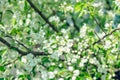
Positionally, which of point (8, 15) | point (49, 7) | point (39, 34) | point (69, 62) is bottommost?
point (69, 62)

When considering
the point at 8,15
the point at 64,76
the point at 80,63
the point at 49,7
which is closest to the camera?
the point at 64,76

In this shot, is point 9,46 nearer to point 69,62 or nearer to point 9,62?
point 9,62

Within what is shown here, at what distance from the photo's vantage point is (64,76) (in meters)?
3.71

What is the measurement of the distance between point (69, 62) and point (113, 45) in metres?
0.55

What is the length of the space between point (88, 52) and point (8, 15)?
1075 millimetres

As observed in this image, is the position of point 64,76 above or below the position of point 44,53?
below

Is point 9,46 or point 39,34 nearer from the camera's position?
point 9,46

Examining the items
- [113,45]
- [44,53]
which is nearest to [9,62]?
[44,53]

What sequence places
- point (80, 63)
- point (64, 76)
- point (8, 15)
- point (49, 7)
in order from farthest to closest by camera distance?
point (49, 7) → point (8, 15) → point (80, 63) → point (64, 76)

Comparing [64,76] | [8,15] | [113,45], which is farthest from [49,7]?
[64,76]

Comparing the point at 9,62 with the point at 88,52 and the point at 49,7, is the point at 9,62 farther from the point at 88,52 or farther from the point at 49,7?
the point at 49,7

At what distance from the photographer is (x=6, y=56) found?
3.89 meters

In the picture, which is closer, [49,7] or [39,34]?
[39,34]

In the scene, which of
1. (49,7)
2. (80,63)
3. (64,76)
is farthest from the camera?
(49,7)
